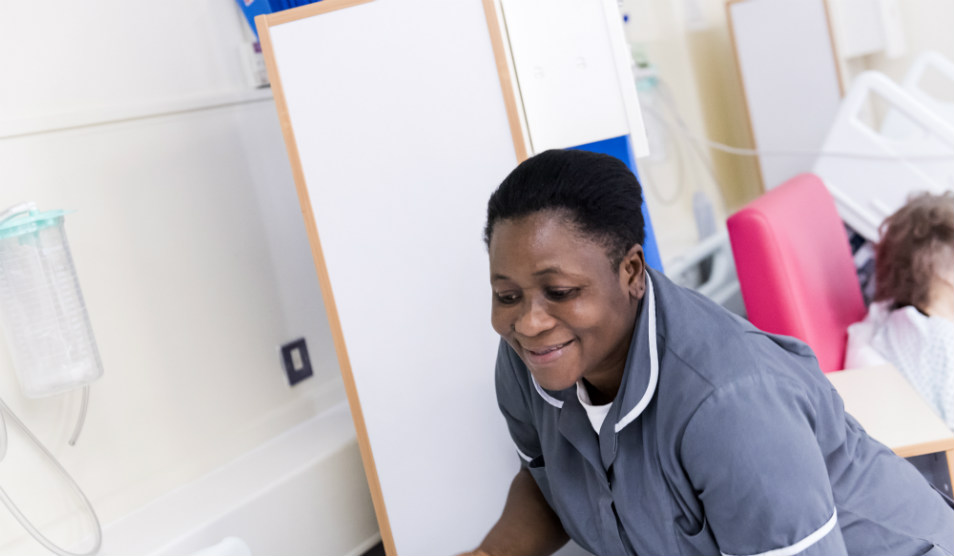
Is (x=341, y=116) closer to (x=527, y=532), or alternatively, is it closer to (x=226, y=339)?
(x=226, y=339)

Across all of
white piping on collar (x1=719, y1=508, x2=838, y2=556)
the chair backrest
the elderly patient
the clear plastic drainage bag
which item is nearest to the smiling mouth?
white piping on collar (x1=719, y1=508, x2=838, y2=556)

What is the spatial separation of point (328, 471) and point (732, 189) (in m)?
3.03

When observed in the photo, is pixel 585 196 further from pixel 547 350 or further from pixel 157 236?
pixel 157 236

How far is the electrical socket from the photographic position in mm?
2178

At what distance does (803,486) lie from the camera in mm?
1012

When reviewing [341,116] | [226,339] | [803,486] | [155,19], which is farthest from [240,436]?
[803,486]

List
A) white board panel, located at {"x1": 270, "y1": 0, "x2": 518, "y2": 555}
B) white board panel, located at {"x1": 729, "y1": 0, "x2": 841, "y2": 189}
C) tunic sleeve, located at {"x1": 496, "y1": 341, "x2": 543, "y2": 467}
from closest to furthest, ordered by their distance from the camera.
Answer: tunic sleeve, located at {"x1": 496, "y1": 341, "x2": 543, "y2": 467} < white board panel, located at {"x1": 270, "y1": 0, "x2": 518, "y2": 555} < white board panel, located at {"x1": 729, "y1": 0, "x2": 841, "y2": 189}

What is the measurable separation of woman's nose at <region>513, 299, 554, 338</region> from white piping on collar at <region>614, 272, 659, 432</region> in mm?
136

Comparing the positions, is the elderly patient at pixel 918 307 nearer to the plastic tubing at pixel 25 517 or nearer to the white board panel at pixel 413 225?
the white board panel at pixel 413 225

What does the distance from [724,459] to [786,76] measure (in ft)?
10.8

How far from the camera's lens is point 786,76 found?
3.93 metres

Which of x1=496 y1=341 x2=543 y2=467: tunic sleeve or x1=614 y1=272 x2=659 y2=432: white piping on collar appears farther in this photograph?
x1=496 y1=341 x2=543 y2=467: tunic sleeve

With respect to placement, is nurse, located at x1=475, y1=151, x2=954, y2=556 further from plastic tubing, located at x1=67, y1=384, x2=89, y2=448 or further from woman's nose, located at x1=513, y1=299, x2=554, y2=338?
plastic tubing, located at x1=67, y1=384, x2=89, y2=448

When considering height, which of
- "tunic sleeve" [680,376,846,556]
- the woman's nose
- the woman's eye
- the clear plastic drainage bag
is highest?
the clear plastic drainage bag
